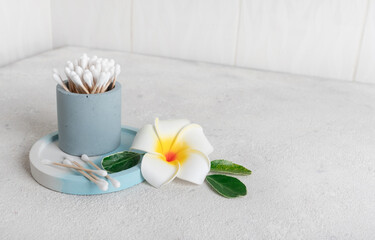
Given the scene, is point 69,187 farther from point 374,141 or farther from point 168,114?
point 374,141

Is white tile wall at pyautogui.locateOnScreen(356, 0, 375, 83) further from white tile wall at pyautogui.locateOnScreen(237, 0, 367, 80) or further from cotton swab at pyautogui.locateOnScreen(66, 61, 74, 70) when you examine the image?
cotton swab at pyautogui.locateOnScreen(66, 61, 74, 70)

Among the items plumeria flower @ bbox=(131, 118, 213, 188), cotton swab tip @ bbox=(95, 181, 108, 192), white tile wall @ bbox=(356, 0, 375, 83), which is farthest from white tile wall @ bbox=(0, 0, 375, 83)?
cotton swab tip @ bbox=(95, 181, 108, 192)

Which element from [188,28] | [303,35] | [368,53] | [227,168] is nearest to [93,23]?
[188,28]

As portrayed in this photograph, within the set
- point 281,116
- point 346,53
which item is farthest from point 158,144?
A: point 346,53

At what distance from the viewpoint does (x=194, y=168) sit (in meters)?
0.68

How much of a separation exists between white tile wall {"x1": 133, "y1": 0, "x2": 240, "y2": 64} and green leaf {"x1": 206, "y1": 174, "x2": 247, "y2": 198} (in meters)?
0.82

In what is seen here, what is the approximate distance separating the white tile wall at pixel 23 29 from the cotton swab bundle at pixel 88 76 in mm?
775

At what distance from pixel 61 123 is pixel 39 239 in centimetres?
21

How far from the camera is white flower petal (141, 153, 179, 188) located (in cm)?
67

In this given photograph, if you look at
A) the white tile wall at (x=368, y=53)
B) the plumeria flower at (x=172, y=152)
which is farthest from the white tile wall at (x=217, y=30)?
the plumeria flower at (x=172, y=152)

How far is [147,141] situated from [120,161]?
5cm

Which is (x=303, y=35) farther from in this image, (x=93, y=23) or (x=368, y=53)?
(x=93, y=23)

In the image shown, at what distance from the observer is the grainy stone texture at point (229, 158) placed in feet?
1.94

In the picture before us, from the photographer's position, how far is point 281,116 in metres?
1.02
